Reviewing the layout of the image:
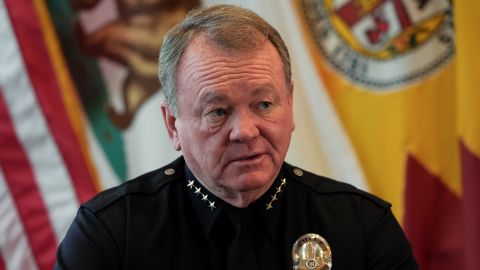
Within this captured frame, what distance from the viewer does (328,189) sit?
54.3 inches

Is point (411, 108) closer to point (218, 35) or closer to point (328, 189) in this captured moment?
point (328, 189)

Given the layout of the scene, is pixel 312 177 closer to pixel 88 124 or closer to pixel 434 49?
pixel 434 49

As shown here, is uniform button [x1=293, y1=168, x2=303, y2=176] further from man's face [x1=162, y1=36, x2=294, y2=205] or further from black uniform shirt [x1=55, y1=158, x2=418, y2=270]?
man's face [x1=162, y1=36, x2=294, y2=205]

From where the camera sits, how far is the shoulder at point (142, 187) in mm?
1305

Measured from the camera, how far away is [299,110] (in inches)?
78.9

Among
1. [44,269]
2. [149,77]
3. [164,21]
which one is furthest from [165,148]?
[44,269]

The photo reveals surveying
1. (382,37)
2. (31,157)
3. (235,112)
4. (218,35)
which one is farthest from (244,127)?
(31,157)

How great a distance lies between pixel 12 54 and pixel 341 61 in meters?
1.07

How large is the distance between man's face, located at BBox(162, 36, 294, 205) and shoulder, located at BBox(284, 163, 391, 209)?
0.75 feet

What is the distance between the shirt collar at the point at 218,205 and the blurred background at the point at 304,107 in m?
0.72

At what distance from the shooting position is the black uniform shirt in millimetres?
1226

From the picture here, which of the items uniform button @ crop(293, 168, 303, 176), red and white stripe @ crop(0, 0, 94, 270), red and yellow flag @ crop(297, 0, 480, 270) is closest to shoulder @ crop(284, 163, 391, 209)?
uniform button @ crop(293, 168, 303, 176)

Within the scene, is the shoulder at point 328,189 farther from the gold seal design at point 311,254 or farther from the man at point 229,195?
the gold seal design at point 311,254

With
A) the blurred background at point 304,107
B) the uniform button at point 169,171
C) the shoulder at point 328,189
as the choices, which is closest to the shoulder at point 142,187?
the uniform button at point 169,171
